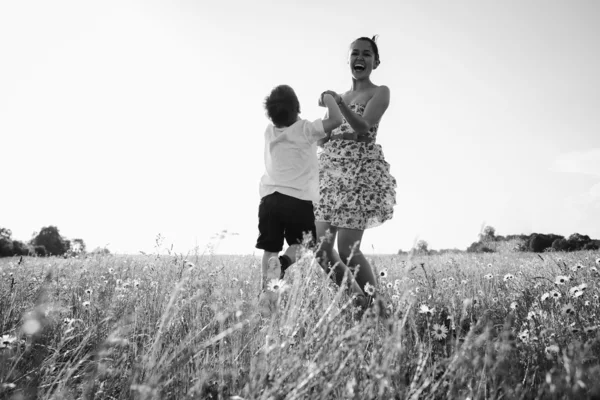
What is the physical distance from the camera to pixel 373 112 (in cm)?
391

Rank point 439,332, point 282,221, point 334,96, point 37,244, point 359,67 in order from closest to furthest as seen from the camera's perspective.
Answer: point 439,332 < point 334,96 < point 282,221 < point 359,67 < point 37,244

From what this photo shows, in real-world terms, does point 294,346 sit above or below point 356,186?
below

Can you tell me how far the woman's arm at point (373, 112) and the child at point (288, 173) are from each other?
182mm

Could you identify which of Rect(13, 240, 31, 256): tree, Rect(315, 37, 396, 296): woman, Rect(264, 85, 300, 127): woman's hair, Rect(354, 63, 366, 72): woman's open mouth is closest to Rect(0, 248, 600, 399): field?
Rect(315, 37, 396, 296): woman

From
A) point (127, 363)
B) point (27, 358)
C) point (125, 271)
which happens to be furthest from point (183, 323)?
point (125, 271)

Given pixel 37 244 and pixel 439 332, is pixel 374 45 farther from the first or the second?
pixel 37 244

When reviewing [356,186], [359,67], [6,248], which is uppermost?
[359,67]

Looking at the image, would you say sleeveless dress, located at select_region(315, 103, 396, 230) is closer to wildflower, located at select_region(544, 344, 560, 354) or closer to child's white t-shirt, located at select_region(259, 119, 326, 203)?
child's white t-shirt, located at select_region(259, 119, 326, 203)

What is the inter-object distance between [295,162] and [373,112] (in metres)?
0.88

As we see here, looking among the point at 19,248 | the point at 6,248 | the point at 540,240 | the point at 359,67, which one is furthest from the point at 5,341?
the point at 19,248

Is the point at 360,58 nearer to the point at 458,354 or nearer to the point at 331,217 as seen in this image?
the point at 331,217

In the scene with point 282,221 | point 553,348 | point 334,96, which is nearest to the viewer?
point 553,348

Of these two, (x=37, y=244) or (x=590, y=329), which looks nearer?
(x=590, y=329)

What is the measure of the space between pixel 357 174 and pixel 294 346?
90.1 inches
